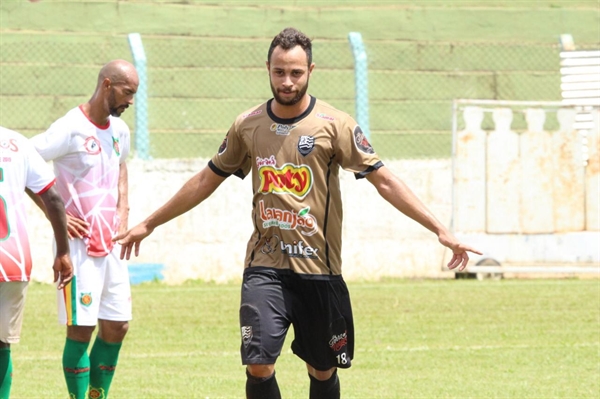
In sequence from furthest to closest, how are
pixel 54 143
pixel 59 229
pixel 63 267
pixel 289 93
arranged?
Answer: pixel 54 143, pixel 63 267, pixel 59 229, pixel 289 93

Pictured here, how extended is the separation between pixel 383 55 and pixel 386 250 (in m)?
6.65

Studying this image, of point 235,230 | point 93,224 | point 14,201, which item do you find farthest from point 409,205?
point 235,230

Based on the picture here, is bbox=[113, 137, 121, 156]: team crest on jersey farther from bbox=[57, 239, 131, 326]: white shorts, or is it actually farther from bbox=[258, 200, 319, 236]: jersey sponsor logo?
bbox=[258, 200, 319, 236]: jersey sponsor logo

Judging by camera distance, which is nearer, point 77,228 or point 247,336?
point 247,336

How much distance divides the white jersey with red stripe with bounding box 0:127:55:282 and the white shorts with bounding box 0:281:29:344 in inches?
4.6

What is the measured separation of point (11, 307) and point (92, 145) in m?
1.60

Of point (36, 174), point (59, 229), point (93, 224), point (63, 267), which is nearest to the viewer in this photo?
point (36, 174)

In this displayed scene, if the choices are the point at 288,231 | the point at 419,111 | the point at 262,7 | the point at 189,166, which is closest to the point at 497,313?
the point at 189,166

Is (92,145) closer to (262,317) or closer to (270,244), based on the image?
(270,244)

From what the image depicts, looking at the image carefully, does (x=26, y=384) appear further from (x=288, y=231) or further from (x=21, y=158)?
(x=288, y=231)

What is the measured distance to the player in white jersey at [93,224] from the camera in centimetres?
796

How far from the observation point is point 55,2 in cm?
2205

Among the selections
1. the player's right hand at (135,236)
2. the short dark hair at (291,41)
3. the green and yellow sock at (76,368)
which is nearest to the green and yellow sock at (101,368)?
the green and yellow sock at (76,368)

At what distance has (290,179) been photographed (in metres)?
6.30
